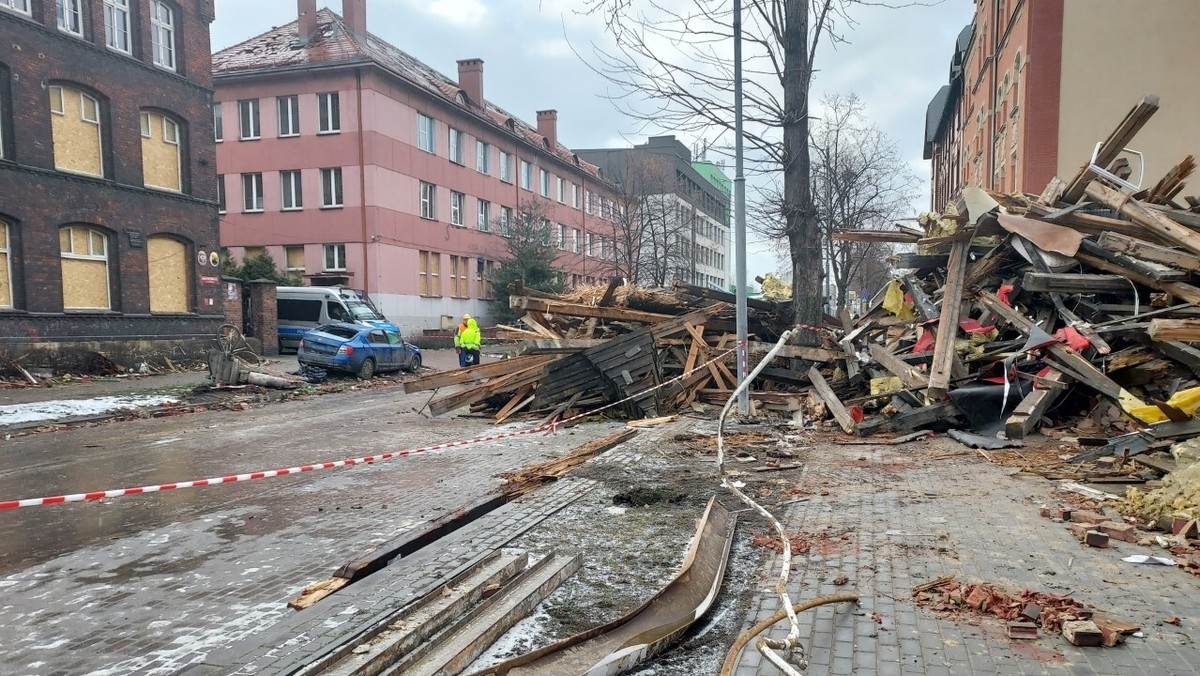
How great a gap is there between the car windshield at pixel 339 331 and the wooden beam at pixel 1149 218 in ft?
57.0

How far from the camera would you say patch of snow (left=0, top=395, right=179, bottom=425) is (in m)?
12.7

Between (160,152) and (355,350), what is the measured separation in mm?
9309

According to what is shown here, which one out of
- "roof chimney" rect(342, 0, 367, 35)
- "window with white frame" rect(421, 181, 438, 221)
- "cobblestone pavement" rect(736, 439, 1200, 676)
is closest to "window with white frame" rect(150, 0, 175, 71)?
"window with white frame" rect(421, 181, 438, 221)

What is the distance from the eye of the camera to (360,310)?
2598 centimetres

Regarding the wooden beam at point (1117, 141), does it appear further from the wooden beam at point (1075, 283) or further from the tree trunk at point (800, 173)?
the tree trunk at point (800, 173)

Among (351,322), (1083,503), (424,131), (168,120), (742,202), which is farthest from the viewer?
(424,131)

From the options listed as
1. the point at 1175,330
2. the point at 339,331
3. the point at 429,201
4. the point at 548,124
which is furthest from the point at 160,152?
the point at 548,124

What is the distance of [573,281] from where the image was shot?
53281 mm

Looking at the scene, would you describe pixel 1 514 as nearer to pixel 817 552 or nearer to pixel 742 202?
pixel 817 552

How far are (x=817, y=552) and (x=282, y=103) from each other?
35.4 metres

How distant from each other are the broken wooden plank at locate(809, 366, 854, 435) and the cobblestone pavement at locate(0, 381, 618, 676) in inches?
130

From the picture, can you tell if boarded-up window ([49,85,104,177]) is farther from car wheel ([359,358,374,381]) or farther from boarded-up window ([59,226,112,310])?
car wheel ([359,358,374,381])

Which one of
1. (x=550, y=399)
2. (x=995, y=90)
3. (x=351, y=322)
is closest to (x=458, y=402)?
(x=550, y=399)

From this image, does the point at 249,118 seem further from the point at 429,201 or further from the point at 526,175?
the point at 526,175
